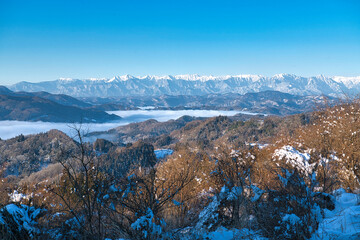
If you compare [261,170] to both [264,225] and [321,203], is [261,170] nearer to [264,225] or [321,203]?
[321,203]

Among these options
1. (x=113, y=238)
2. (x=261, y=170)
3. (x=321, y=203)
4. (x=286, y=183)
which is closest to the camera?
(x=113, y=238)

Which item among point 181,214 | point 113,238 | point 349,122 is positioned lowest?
point 181,214

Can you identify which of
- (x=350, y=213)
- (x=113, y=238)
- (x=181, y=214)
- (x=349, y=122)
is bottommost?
(x=181, y=214)

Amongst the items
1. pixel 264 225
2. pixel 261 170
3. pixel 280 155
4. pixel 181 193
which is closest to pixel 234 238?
pixel 264 225

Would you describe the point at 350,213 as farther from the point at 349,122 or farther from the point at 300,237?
the point at 349,122

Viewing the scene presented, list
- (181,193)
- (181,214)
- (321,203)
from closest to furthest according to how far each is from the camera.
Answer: (321,203), (181,214), (181,193)

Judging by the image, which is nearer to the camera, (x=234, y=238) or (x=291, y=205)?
(x=234, y=238)

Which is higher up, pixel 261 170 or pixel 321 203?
pixel 321 203

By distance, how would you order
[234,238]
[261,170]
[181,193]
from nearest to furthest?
[234,238]
[181,193]
[261,170]

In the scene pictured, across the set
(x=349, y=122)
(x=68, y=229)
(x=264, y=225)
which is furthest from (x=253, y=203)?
(x=349, y=122)
